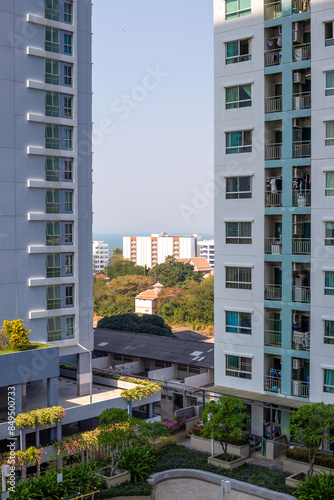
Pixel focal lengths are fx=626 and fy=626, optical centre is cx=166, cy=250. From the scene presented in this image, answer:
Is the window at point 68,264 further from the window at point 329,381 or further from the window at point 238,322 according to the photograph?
the window at point 329,381

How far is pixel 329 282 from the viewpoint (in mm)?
23266

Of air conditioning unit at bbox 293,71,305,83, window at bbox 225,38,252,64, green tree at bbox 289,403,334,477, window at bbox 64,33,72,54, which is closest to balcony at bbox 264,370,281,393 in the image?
green tree at bbox 289,403,334,477

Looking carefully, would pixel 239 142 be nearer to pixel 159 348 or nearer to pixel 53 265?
pixel 53 265

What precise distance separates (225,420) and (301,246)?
7190mm

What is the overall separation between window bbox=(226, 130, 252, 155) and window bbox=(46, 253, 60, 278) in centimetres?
898

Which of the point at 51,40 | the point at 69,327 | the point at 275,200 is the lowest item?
the point at 69,327

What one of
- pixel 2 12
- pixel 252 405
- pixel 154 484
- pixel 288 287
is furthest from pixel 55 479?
pixel 2 12

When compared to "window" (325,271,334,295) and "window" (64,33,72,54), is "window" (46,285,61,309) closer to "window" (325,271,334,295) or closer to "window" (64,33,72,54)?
"window" (64,33,72,54)

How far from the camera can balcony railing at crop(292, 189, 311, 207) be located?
79.0 ft

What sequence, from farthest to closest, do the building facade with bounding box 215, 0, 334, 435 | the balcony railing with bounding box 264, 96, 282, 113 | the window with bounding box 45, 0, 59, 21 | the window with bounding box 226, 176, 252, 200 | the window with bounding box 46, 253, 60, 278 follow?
the window with bounding box 46, 253, 60, 278 < the window with bounding box 45, 0, 59, 21 < the window with bounding box 226, 176, 252, 200 < the balcony railing with bounding box 264, 96, 282, 113 < the building facade with bounding box 215, 0, 334, 435

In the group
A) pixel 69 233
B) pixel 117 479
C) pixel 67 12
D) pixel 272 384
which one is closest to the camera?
pixel 117 479

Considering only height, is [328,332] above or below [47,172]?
below

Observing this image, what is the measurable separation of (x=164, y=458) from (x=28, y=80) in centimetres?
1656

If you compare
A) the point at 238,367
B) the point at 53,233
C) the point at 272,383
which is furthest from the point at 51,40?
the point at 272,383
